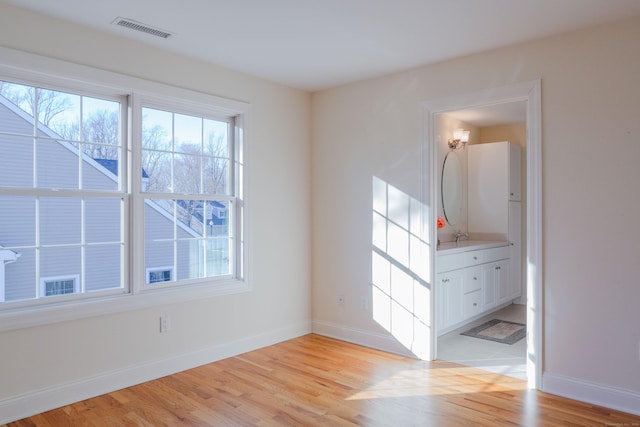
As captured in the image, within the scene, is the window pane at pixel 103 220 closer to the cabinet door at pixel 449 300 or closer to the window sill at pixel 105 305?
the window sill at pixel 105 305

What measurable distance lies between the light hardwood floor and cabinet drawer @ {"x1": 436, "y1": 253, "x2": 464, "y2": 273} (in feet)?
2.97

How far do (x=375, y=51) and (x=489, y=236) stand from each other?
10.4ft

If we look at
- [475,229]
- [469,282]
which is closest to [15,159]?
[469,282]

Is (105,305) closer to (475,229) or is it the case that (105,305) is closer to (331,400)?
(331,400)

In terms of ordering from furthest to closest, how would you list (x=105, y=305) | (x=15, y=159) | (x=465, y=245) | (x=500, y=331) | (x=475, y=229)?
(x=475, y=229), (x=465, y=245), (x=500, y=331), (x=105, y=305), (x=15, y=159)

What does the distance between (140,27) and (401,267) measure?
280cm

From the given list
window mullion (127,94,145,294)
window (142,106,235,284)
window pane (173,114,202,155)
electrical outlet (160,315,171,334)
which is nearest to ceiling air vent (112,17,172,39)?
window mullion (127,94,145,294)

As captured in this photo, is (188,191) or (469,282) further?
(469,282)

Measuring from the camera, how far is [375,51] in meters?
3.43

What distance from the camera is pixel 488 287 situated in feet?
16.4

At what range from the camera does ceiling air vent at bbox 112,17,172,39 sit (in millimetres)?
2889

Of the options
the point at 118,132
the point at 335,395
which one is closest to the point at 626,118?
the point at 335,395

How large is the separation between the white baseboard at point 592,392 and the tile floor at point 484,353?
0.88ft

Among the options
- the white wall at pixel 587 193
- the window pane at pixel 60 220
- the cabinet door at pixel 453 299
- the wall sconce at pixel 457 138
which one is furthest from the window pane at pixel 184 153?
the wall sconce at pixel 457 138
